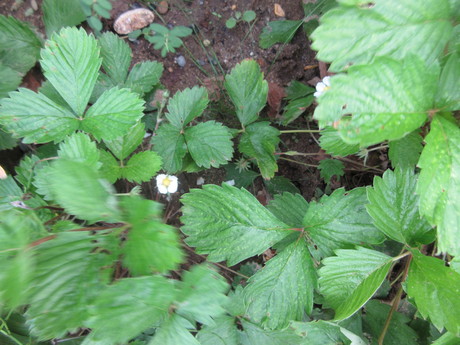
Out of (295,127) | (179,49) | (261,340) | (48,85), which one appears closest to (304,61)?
(295,127)

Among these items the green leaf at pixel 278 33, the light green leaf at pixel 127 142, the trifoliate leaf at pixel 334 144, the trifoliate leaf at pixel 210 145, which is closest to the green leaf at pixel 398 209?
the trifoliate leaf at pixel 334 144

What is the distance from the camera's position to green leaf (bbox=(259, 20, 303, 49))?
2.10m

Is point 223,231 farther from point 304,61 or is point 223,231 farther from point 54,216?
point 304,61

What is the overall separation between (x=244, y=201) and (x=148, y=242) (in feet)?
1.98

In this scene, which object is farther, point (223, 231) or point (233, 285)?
point (233, 285)

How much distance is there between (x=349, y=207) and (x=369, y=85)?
60cm

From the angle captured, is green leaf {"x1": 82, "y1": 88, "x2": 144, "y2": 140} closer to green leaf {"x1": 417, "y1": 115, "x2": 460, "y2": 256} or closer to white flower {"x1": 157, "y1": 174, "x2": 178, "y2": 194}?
white flower {"x1": 157, "y1": 174, "x2": 178, "y2": 194}

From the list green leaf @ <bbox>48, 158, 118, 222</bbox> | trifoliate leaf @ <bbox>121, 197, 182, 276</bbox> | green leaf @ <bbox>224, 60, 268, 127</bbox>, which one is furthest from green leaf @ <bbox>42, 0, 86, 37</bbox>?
trifoliate leaf @ <bbox>121, 197, 182, 276</bbox>

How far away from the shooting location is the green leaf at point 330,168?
73.9 inches

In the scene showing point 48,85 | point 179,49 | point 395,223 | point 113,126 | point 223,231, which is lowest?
point 395,223

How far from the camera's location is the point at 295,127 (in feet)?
6.95

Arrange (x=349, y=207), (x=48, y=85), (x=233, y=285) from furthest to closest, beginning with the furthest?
(x=233, y=285) → (x=48, y=85) → (x=349, y=207)

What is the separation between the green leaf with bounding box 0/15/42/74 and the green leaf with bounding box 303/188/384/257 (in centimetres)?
168

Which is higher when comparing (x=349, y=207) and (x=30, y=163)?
(x=30, y=163)
